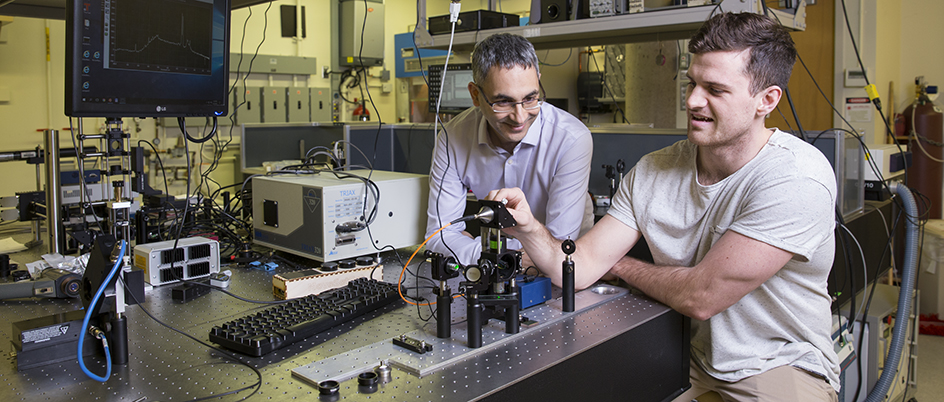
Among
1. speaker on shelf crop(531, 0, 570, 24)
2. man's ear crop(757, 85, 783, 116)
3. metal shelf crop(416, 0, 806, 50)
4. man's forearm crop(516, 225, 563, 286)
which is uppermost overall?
speaker on shelf crop(531, 0, 570, 24)

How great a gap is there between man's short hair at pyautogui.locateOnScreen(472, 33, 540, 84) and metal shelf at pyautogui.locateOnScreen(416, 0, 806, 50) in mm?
455

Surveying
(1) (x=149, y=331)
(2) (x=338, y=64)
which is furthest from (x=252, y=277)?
(2) (x=338, y=64)

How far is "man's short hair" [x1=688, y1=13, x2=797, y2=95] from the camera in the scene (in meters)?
1.22

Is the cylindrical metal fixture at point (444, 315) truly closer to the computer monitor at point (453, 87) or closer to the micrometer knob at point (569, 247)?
the micrometer knob at point (569, 247)

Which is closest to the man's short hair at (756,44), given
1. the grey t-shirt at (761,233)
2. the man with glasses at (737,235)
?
the man with glasses at (737,235)

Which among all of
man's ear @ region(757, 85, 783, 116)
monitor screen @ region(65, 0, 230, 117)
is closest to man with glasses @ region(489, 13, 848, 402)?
man's ear @ region(757, 85, 783, 116)

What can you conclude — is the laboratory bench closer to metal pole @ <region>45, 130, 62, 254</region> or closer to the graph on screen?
metal pole @ <region>45, 130, 62, 254</region>

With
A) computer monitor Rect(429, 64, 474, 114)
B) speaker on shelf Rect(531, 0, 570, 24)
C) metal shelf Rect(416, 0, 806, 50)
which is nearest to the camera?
metal shelf Rect(416, 0, 806, 50)

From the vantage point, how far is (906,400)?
247cm

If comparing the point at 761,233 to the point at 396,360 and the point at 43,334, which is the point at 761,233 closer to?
the point at 396,360

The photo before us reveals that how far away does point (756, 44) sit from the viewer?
4.01 feet

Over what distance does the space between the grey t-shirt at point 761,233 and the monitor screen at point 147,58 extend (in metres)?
1.03

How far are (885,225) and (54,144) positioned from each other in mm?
2791

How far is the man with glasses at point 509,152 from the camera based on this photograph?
5.27 ft
